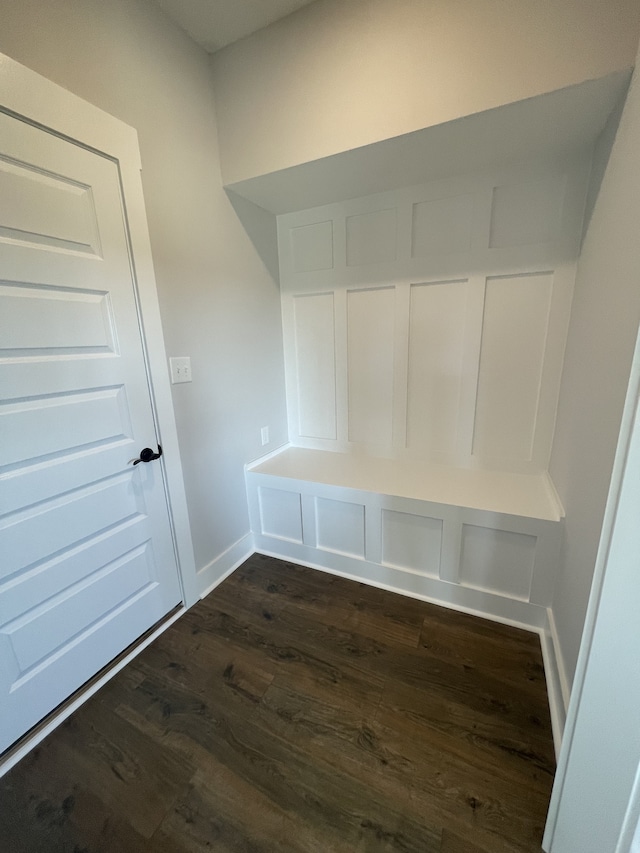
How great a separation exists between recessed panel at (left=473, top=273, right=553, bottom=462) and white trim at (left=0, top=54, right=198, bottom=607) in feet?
5.47

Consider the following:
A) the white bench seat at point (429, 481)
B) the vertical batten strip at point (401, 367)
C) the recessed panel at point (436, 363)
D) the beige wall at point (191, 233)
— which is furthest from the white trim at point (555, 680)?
the beige wall at point (191, 233)

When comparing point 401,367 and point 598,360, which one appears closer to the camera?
point 598,360

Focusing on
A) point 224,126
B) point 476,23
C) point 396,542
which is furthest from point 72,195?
point 396,542

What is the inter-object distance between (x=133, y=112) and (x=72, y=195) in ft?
1.61

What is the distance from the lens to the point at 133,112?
134cm

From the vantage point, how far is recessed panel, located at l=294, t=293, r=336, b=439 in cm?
220

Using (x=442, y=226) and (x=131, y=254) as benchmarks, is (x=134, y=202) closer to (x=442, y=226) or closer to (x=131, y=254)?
(x=131, y=254)

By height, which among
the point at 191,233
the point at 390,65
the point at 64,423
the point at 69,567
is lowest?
the point at 69,567

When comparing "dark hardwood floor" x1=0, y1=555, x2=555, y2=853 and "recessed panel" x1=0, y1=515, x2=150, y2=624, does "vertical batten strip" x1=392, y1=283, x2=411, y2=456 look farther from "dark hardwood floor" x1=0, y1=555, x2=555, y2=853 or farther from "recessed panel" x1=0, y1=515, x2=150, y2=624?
"recessed panel" x1=0, y1=515, x2=150, y2=624

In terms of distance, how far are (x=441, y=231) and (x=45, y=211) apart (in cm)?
176

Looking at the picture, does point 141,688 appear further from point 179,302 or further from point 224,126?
point 224,126

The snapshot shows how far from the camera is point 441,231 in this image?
179 centimetres

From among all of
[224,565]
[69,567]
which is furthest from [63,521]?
[224,565]

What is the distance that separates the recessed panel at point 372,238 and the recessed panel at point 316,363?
0.98 ft
